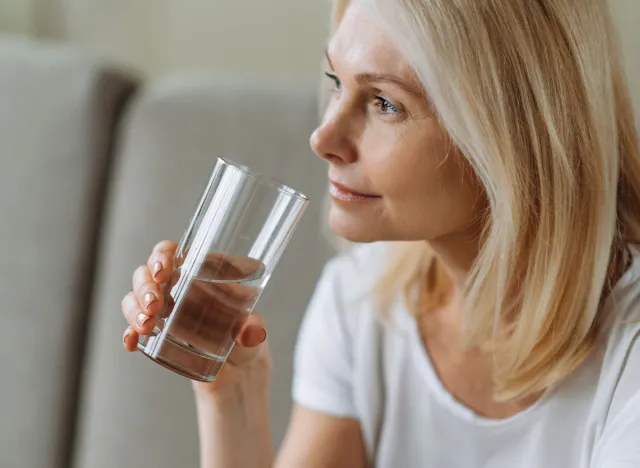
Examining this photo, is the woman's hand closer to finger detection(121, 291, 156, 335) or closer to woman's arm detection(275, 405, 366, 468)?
finger detection(121, 291, 156, 335)

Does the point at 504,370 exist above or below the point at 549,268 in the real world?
below

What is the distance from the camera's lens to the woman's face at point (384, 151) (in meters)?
0.80

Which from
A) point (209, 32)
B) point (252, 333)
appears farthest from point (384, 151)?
point (209, 32)

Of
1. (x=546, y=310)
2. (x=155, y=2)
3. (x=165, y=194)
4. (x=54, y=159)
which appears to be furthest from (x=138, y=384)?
(x=155, y=2)

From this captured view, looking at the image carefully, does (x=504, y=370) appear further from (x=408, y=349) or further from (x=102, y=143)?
(x=102, y=143)

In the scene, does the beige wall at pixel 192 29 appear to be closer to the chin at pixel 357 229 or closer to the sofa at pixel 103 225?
the sofa at pixel 103 225

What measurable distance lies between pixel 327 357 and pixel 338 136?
0.39 meters

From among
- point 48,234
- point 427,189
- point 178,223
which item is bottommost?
point 48,234

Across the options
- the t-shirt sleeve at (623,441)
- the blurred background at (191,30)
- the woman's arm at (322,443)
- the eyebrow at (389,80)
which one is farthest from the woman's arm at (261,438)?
the blurred background at (191,30)

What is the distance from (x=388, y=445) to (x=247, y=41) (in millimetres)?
972

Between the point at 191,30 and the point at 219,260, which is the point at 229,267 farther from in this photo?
the point at 191,30

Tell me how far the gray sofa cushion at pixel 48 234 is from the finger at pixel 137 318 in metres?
0.56

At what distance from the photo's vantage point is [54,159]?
1339 millimetres

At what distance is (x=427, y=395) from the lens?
1.02 metres
